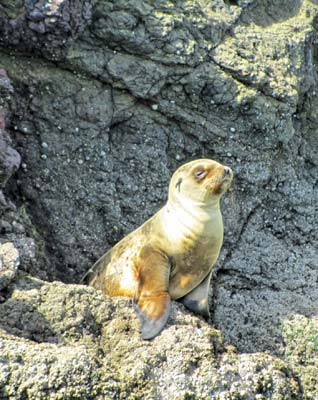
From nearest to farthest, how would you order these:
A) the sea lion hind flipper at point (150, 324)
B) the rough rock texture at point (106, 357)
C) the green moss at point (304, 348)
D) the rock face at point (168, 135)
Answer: the rough rock texture at point (106, 357) → the sea lion hind flipper at point (150, 324) → the green moss at point (304, 348) → the rock face at point (168, 135)

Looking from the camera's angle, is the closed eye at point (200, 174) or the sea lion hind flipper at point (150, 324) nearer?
the sea lion hind flipper at point (150, 324)

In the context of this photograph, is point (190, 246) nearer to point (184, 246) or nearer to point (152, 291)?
point (184, 246)

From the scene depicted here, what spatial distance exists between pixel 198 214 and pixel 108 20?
2065mm

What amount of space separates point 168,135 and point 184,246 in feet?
4.90

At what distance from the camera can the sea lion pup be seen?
6.89m

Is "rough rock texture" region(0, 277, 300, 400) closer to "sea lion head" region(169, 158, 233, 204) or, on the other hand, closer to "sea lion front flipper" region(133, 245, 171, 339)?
"sea lion front flipper" region(133, 245, 171, 339)

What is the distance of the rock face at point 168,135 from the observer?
24.4 ft

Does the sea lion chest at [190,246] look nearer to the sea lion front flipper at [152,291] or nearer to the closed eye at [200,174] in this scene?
the sea lion front flipper at [152,291]

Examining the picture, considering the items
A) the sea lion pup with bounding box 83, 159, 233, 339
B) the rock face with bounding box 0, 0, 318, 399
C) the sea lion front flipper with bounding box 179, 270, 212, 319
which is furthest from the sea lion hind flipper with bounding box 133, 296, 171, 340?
the rock face with bounding box 0, 0, 318, 399

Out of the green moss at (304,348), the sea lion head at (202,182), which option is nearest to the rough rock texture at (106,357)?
the green moss at (304,348)

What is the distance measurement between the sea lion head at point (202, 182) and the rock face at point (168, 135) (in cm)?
86

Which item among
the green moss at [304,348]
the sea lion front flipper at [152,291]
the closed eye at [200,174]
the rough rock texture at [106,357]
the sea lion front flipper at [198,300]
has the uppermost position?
the closed eye at [200,174]

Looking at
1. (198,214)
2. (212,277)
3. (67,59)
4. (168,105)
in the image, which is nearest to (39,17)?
(67,59)

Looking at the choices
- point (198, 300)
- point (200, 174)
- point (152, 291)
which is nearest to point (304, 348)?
point (198, 300)
